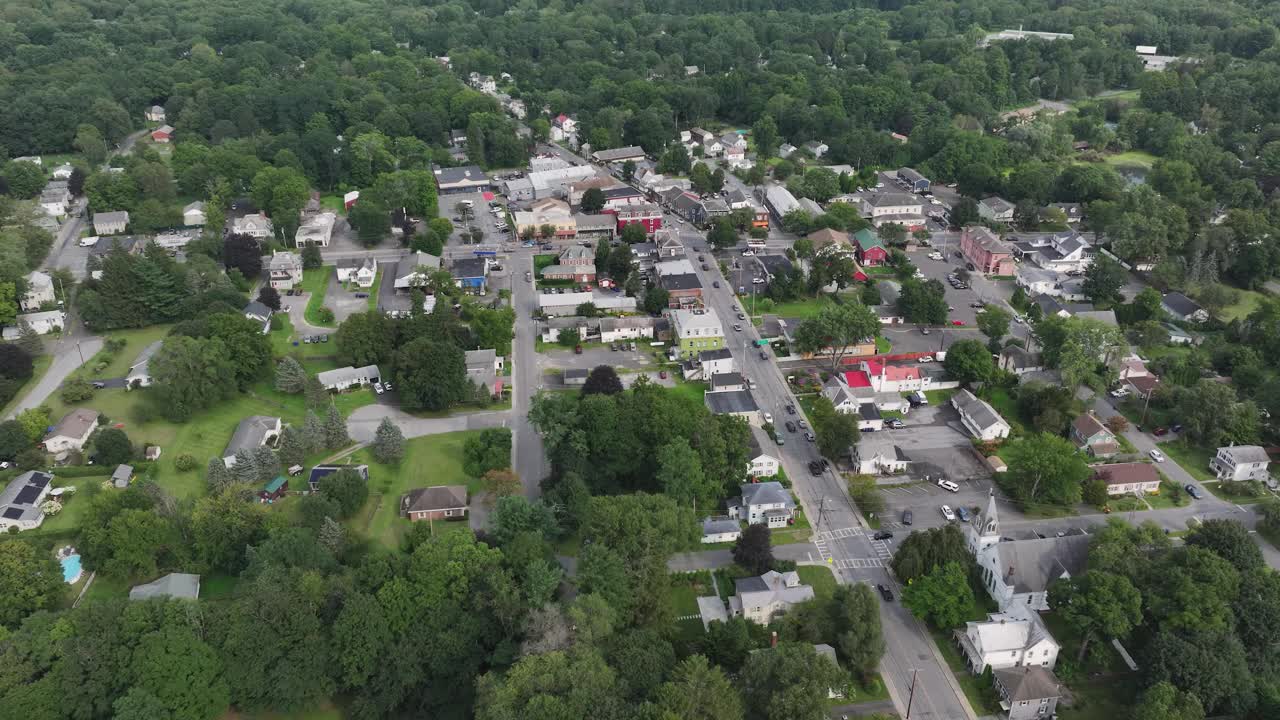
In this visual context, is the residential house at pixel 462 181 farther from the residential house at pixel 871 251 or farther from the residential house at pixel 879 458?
the residential house at pixel 879 458

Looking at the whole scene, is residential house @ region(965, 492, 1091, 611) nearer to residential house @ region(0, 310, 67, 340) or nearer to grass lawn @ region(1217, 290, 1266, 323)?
grass lawn @ region(1217, 290, 1266, 323)

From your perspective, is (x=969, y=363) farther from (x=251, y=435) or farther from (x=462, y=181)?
(x=462, y=181)

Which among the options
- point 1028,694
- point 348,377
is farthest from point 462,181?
point 1028,694

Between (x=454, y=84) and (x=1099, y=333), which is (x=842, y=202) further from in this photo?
(x=454, y=84)

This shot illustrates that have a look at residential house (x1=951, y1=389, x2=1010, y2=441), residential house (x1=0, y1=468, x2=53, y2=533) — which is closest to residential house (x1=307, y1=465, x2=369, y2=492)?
residential house (x1=0, y1=468, x2=53, y2=533)

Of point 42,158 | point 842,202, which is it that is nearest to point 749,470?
point 842,202
